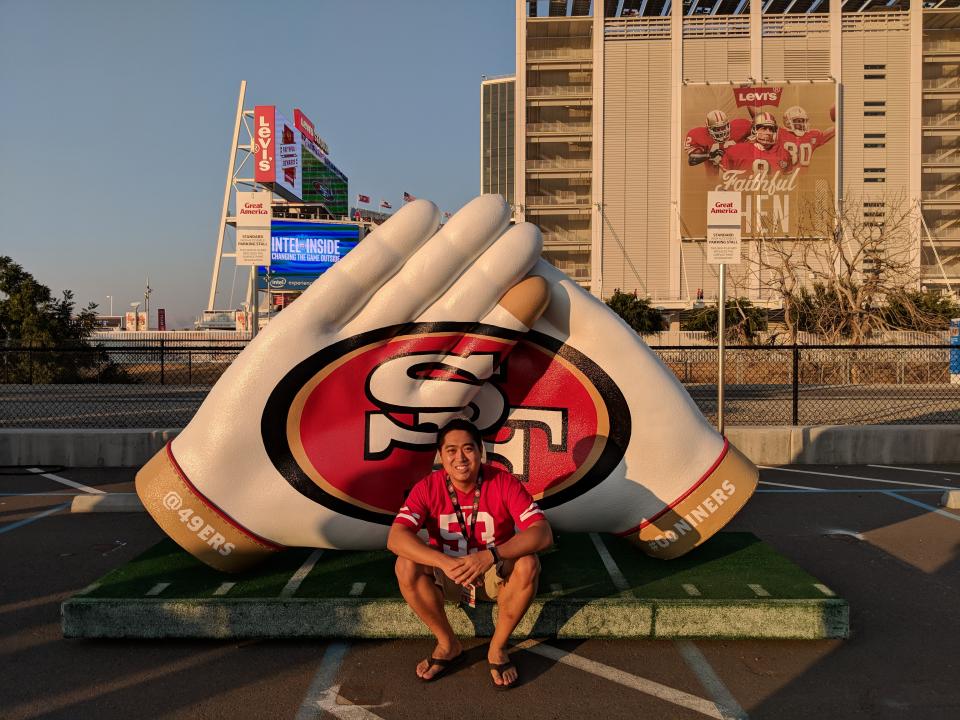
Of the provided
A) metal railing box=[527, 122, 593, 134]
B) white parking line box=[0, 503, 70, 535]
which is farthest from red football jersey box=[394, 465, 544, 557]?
metal railing box=[527, 122, 593, 134]

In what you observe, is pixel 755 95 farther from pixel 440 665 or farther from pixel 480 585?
pixel 440 665

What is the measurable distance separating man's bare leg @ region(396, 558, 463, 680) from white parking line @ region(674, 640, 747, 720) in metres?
1.22

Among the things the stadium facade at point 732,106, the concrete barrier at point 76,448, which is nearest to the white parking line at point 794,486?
the concrete barrier at point 76,448

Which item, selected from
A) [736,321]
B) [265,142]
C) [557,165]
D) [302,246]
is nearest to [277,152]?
[265,142]

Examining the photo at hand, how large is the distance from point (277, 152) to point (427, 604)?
62.6 m

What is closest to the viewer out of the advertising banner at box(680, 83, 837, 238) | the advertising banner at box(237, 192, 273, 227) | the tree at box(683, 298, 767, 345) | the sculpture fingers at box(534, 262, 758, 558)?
the sculpture fingers at box(534, 262, 758, 558)

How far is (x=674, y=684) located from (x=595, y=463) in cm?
149

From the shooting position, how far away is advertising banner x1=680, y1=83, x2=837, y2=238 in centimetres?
5662

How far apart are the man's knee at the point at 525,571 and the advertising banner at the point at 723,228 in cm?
521

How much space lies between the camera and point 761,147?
186ft

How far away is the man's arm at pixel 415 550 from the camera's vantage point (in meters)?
3.46

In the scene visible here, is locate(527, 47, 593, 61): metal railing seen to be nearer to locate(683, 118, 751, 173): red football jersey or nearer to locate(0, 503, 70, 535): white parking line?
locate(683, 118, 751, 173): red football jersey

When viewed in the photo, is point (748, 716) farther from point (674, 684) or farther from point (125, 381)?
point (125, 381)

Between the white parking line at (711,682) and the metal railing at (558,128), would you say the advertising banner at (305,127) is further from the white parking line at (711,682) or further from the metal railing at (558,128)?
the white parking line at (711,682)
